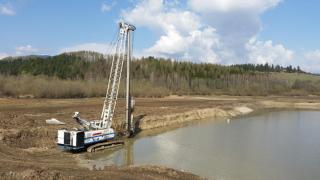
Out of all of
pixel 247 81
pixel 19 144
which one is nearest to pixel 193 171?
pixel 19 144

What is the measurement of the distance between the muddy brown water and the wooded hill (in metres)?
54.5

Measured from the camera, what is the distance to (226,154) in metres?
34.5

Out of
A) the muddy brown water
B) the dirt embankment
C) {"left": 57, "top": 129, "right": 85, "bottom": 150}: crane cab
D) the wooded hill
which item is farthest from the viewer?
the wooded hill

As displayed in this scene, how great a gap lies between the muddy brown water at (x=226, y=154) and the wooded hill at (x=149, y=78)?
179 ft

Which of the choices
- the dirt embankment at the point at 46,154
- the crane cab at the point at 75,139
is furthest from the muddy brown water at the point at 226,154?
the dirt embankment at the point at 46,154

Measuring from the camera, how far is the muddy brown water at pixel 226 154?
2825 centimetres

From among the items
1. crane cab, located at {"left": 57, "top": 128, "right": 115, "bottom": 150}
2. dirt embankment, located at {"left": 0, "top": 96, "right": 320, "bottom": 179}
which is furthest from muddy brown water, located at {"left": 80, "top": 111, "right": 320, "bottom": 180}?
dirt embankment, located at {"left": 0, "top": 96, "right": 320, "bottom": 179}

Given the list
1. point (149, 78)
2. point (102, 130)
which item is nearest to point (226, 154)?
point (102, 130)

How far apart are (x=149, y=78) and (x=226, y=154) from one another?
4575 inches

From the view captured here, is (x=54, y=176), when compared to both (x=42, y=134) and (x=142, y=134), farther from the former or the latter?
(x=142, y=134)

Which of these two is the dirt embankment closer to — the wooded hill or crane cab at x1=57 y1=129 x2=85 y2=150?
crane cab at x1=57 y1=129 x2=85 y2=150

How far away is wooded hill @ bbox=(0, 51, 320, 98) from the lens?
332 feet

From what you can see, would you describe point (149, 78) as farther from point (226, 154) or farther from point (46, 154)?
point (46, 154)

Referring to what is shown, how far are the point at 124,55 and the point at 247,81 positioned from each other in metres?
149
